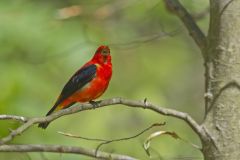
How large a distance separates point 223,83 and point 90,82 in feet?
5.96

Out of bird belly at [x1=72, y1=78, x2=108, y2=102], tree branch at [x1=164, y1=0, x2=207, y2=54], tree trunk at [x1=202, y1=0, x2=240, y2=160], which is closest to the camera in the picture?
tree trunk at [x1=202, y1=0, x2=240, y2=160]

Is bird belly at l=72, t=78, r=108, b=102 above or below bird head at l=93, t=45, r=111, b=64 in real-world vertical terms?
below

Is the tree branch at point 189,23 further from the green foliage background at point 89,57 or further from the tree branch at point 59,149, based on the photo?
the green foliage background at point 89,57

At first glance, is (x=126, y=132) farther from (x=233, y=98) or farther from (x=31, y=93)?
(x=233, y=98)

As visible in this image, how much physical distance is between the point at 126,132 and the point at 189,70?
5.91ft

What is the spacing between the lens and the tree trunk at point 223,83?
2.52m

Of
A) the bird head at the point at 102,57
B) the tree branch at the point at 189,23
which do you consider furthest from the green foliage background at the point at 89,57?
the tree branch at the point at 189,23

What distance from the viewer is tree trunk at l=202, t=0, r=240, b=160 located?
8.27 ft

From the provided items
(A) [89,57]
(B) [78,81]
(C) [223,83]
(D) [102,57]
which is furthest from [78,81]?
(C) [223,83]

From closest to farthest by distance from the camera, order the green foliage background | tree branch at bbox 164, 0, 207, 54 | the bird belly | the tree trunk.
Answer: the tree trunk → tree branch at bbox 164, 0, 207, 54 → the bird belly → the green foliage background

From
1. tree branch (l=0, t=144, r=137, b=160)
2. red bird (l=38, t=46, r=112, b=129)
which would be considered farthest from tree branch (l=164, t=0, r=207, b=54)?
red bird (l=38, t=46, r=112, b=129)

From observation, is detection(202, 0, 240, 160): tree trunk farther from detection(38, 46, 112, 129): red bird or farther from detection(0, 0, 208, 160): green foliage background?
detection(38, 46, 112, 129): red bird

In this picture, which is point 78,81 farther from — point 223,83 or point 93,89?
point 223,83

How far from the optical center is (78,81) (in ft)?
14.3
